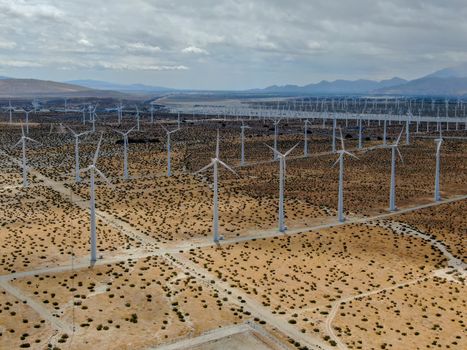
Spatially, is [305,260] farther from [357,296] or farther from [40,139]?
[40,139]

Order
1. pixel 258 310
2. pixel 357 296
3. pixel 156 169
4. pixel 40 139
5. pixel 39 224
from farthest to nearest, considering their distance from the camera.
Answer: pixel 40 139 < pixel 156 169 < pixel 39 224 < pixel 357 296 < pixel 258 310

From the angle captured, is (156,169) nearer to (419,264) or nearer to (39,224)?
(39,224)

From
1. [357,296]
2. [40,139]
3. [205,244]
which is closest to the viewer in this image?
[357,296]

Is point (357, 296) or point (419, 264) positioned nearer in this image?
point (357, 296)

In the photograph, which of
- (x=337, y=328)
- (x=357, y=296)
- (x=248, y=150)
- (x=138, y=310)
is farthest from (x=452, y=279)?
(x=248, y=150)

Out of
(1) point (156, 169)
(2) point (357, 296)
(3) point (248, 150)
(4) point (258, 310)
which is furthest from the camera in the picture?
(3) point (248, 150)

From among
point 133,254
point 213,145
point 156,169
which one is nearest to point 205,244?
point 133,254
